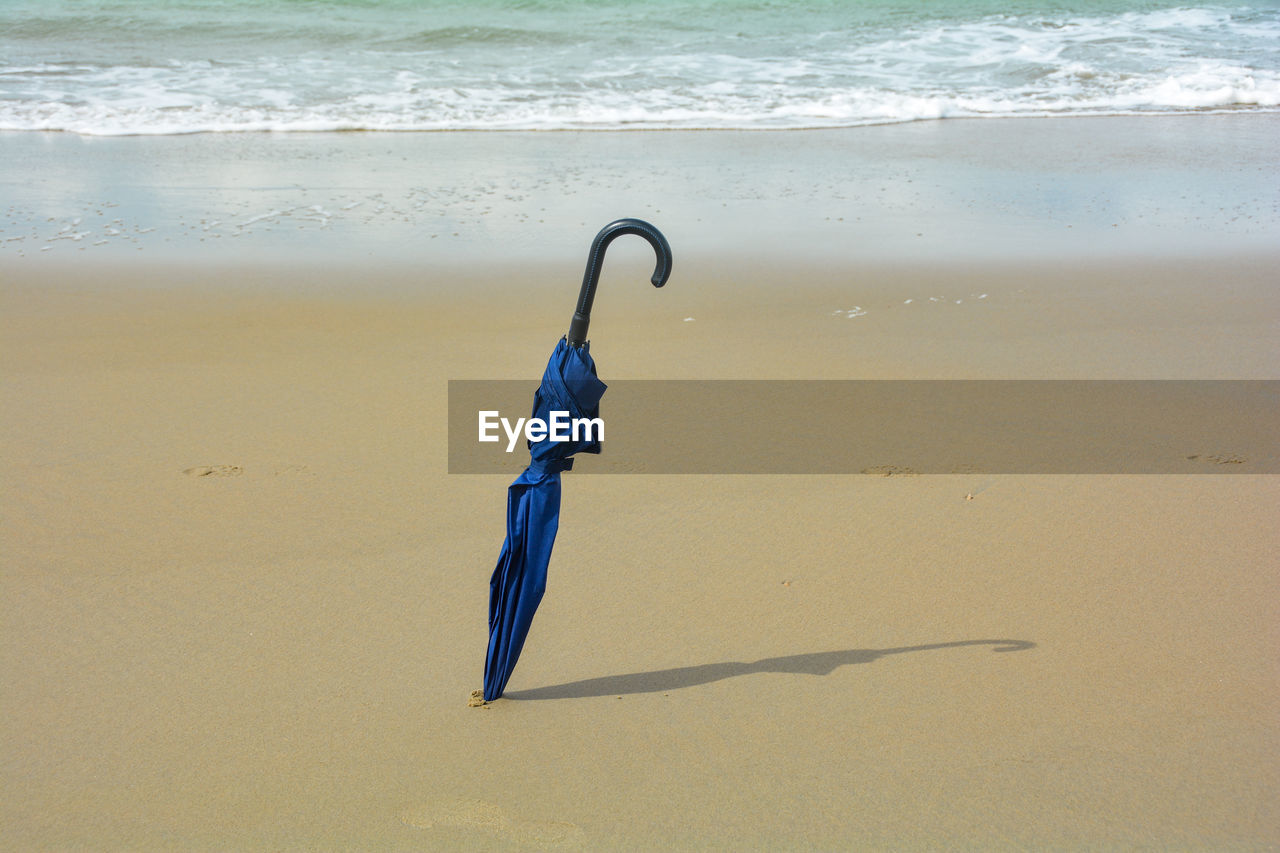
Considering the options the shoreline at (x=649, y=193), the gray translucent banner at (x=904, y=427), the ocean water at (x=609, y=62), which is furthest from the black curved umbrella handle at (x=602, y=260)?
the ocean water at (x=609, y=62)

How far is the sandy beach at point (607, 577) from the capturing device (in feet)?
7.84

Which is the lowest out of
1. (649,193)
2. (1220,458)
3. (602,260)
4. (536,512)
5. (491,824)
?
(491,824)

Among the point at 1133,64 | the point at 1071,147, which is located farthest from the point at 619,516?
the point at 1133,64

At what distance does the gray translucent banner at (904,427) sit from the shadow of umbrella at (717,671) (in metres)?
1.25

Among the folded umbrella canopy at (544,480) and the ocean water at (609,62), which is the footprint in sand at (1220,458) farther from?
the ocean water at (609,62)

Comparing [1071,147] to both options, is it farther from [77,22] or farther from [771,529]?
[77,22]

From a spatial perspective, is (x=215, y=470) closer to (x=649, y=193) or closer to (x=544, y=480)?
(x=544, y=480)

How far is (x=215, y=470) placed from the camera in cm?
401

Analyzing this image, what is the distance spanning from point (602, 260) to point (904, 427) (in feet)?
8.70

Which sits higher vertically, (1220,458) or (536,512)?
(536,512)

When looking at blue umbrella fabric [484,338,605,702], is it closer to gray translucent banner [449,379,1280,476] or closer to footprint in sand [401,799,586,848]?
footprint in sand [401,799,586,848]

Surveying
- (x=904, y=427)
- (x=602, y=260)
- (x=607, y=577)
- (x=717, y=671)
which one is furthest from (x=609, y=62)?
(x=602, y=260)

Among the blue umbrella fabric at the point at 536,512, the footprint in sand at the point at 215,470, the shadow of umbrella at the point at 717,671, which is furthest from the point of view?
the footprint in sand at the point at 215,470

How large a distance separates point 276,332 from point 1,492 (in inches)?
77.4
